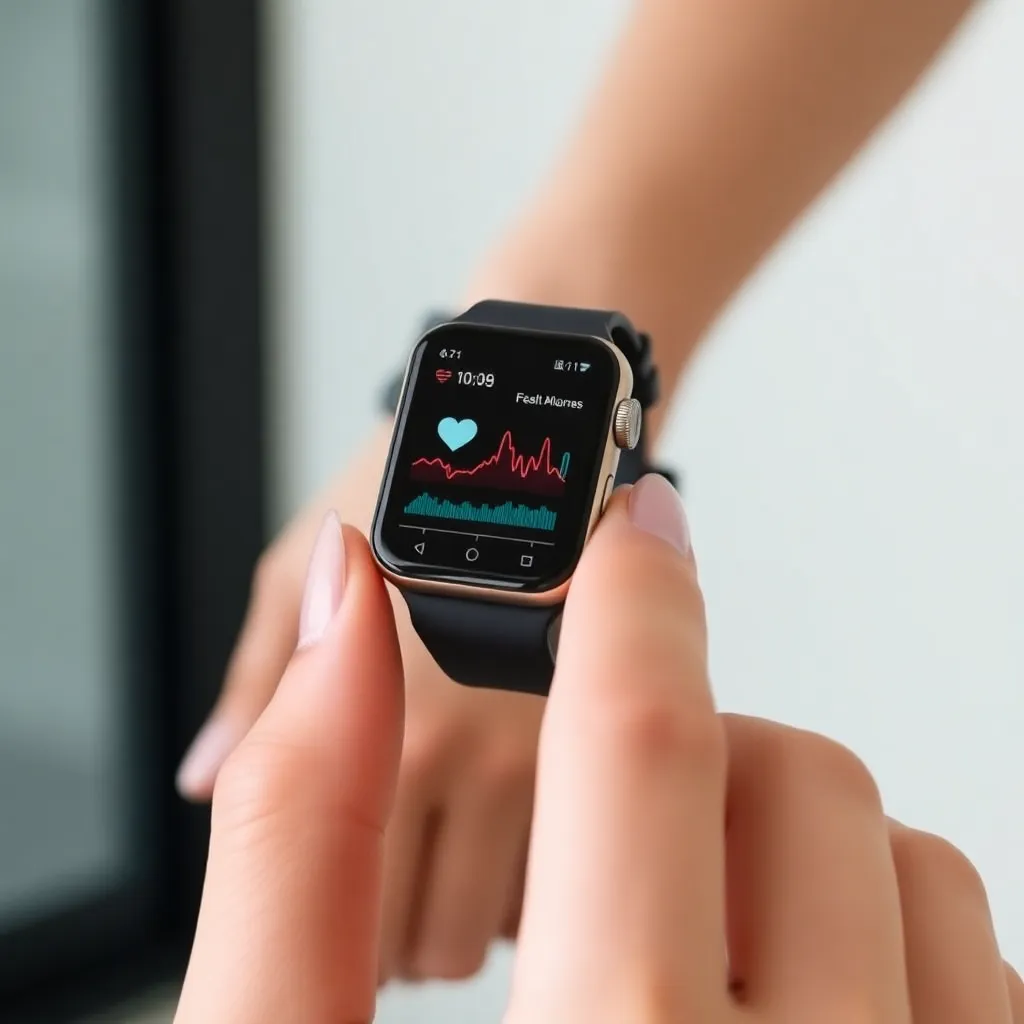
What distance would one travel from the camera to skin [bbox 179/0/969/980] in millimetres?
616

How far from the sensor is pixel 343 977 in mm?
351

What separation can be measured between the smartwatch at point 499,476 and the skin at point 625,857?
0.15 ft

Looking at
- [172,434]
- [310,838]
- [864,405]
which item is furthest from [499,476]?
[172,434]

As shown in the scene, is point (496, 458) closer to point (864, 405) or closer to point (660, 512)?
point (660, 512)

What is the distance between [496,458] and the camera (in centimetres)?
48

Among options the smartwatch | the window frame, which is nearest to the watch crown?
the smartwatch

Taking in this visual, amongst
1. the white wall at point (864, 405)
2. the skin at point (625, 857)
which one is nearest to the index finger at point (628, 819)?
the skin at point (625, 857)

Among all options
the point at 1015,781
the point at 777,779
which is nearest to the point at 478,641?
the point at 777,779

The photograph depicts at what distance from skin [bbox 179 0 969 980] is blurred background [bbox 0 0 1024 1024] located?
0.68 ft

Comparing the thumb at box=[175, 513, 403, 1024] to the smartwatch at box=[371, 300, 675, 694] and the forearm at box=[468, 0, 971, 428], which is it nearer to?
the smartwatch at box=[371, 300, 675, 694]

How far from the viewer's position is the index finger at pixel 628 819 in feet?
1.00

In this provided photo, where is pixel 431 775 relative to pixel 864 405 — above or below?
below

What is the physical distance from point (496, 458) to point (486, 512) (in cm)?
2

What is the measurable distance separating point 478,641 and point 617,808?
7.8 inches
